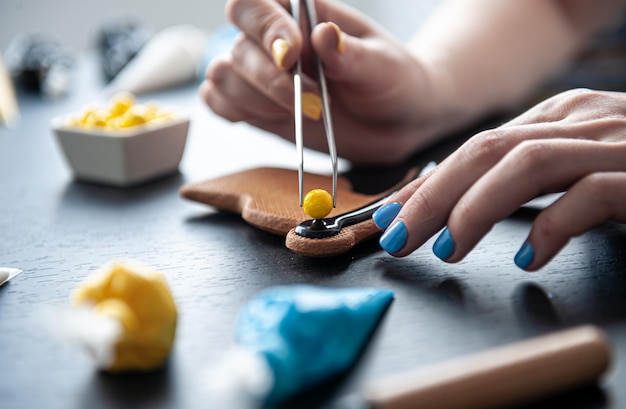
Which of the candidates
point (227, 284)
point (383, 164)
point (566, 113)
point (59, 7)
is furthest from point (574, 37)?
point (59, 7)

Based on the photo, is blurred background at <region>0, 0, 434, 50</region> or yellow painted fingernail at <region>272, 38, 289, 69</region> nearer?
yellow painted fingernail at <region>272, 38, 289, 69</region>

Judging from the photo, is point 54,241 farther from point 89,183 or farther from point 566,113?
point 566,113

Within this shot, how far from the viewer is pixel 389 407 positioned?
0.35m

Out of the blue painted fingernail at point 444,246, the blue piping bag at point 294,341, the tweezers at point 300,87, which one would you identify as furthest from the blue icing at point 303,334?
the tweezers at point 300,87

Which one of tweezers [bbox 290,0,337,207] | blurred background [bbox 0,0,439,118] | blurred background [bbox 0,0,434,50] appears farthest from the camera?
blurred background [bbox 0,0,434,50]

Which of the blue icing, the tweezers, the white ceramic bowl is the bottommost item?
the white ceramic bowl

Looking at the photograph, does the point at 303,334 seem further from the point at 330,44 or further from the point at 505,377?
the point at 330,44

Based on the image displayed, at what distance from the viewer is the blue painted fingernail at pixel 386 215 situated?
66 cm

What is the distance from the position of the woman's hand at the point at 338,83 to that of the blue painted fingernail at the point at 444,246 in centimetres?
37

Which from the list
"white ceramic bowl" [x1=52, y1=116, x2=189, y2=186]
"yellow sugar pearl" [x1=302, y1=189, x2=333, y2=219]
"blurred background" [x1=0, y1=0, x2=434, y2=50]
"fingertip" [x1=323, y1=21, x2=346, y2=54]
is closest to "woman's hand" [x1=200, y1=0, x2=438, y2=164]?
"fingertip" [x1=323, y1=21, x2=346, y2=54]

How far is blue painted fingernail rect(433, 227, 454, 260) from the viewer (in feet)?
1.94

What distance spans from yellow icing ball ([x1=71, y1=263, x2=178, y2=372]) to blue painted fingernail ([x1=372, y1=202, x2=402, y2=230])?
10.0 inches

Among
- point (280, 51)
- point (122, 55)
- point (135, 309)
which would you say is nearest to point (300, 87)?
point (280, 51)

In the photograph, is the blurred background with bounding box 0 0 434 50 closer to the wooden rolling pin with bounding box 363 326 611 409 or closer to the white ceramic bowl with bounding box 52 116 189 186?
the white ceramic bowl with bounding box 52 116 189 186
